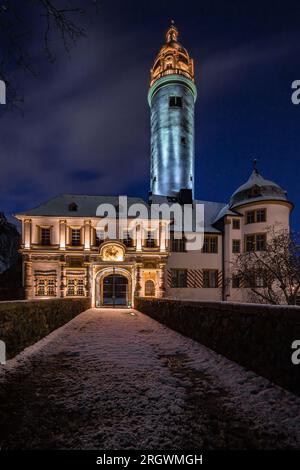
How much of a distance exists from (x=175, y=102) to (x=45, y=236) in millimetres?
32235

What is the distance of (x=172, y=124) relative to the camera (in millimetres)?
47000

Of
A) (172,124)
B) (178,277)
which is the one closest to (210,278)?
(178,277)

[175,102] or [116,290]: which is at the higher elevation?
[175,102]

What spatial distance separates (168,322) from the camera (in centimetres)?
1250

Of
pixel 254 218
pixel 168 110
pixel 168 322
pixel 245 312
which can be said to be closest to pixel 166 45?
pixel 168 110

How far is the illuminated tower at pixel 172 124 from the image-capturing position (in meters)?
45.2

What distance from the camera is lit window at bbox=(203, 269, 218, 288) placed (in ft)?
101

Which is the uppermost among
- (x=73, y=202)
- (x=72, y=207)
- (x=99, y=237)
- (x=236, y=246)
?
(x=73, y=202)

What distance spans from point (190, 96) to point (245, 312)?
5122 centimetres

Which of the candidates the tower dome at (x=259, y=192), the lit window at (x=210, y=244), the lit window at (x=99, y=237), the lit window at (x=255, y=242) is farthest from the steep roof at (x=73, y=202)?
the lit window at (x=255, y=242)

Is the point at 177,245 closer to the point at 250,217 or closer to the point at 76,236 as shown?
the point at 250,217

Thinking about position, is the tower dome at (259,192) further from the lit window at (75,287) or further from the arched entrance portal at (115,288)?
the lit window at (75,287)

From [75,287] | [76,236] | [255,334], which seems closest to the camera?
[255,334]
